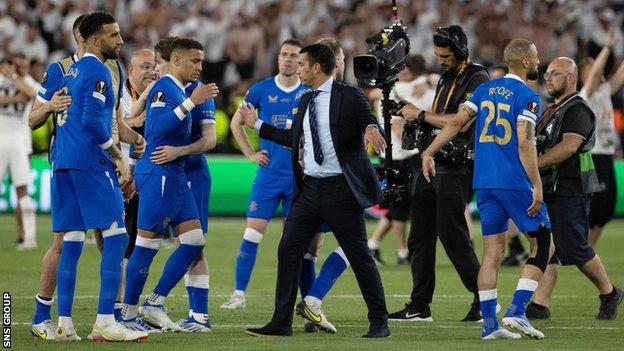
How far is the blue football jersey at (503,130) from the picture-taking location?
9.88 meters

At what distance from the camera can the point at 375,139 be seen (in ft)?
31.0

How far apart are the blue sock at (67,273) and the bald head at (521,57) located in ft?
11.6

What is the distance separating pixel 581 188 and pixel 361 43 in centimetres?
1411

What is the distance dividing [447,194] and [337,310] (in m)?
1.58

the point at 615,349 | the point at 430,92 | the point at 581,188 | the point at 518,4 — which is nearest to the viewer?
the point at 615,349

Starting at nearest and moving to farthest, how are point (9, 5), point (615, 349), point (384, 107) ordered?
point (615, 349) < point (384, 107) < point (9, 5)

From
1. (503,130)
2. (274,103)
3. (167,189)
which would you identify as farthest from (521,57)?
(274,103)

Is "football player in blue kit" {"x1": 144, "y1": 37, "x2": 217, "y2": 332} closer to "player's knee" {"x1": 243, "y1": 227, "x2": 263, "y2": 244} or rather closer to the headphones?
"player's knee" {"x1": 243, "y1": 227, "x2": 263, "y2": 244}

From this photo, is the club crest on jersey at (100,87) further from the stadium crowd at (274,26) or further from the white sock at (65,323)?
the stadium crowd at (274,26)

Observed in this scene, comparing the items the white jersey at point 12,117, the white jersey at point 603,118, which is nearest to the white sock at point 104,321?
the white jersey at point 603,118

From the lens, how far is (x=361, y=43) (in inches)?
993

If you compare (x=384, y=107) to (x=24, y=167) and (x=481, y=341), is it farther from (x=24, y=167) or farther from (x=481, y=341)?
(x=24, y=167)

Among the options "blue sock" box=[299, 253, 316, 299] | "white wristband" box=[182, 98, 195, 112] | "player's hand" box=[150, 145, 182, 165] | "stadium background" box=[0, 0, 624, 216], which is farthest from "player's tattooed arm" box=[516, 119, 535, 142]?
"stadium background" box=[0, 0, 624, 216]

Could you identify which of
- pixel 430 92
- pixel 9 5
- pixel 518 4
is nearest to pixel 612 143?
pixel 430 92
